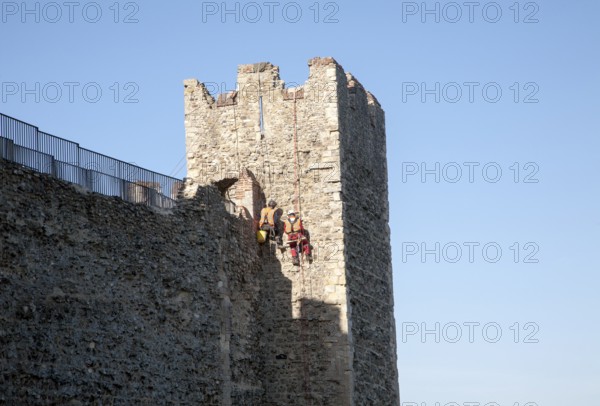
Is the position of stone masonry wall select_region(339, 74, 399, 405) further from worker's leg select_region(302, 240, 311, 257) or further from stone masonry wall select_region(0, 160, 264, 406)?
stone masonry wall select_region(0, 160, 264, 406)

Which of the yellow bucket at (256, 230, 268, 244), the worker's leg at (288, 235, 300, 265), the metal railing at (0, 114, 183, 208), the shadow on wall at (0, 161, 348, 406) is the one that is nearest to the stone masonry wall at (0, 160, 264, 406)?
the shadow on wall at (0, 161, 348, 406)

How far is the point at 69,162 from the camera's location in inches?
887

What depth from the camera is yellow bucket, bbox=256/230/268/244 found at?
27.8 m

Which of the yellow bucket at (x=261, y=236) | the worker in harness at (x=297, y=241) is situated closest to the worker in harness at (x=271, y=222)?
the yellow bucket at (x=261, y=236)

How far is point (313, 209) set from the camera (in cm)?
2788

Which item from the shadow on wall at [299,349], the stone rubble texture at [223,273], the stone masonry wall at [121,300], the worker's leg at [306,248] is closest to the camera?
the stone masonry wall at [121,300]

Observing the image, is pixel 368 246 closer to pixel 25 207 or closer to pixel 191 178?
pixel 191 178

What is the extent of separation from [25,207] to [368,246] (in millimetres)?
9598

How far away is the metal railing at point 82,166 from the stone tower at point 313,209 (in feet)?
3.62

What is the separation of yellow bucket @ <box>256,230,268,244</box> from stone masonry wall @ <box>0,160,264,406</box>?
0.47 meters

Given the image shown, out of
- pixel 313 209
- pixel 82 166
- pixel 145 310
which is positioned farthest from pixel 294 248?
pixel 82 166

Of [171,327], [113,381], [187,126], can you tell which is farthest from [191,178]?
[113,381]

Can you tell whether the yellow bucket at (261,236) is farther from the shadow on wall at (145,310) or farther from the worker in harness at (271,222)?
the shadow on wall at (145,310)

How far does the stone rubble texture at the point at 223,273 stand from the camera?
69.3 ft
